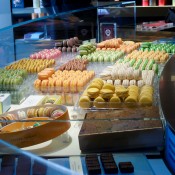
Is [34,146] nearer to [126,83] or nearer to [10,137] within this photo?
[10,137]

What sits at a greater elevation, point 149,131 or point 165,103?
point 165,103

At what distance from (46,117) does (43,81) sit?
0.95m

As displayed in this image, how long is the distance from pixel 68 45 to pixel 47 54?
1.52 ft

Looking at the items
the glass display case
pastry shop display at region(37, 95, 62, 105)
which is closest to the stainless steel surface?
the glass display case

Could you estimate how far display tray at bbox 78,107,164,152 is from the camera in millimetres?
1337

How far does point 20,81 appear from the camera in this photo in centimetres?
255

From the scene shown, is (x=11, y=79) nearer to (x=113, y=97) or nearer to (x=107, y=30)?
(x=113, y=97)

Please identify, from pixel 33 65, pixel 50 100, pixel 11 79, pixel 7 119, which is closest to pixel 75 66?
pixel 33 65

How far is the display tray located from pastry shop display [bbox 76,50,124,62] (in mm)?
2084

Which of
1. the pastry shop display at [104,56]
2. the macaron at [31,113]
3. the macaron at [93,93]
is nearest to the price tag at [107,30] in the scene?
the pastry shop display at [104,56]

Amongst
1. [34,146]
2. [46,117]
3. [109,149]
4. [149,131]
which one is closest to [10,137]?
[34,146]

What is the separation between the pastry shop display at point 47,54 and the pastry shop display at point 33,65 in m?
0.17

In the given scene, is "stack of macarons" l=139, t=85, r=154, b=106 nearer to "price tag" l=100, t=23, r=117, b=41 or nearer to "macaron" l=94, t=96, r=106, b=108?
"macaron" l=94, t=96, r=106, b=108

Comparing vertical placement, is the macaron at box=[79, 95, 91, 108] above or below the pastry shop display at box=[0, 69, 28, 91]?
below
